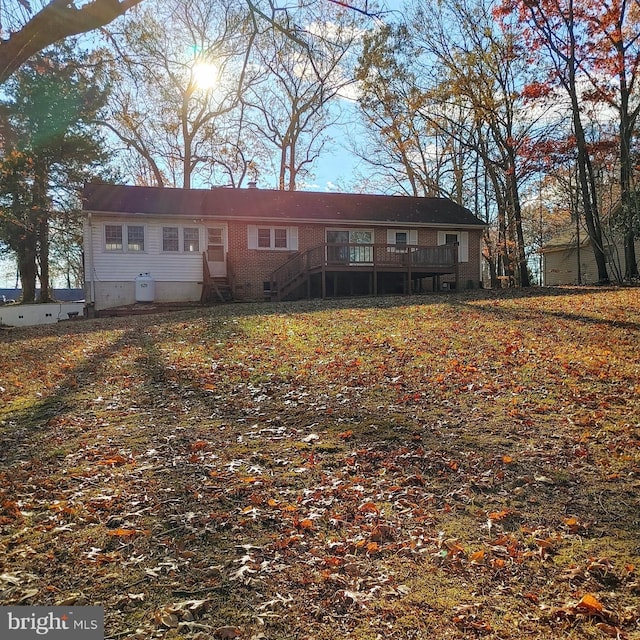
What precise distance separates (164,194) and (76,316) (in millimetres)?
6511

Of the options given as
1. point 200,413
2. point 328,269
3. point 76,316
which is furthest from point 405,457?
point 76,316

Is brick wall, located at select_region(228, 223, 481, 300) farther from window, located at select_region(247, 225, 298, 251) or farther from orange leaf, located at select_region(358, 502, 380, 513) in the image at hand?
orange leaf, located at select_region(358, 502, 380, 513)

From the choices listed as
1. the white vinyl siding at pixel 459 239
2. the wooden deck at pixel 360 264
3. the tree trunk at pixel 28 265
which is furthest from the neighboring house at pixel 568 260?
the tree trunk at pixel 28 265

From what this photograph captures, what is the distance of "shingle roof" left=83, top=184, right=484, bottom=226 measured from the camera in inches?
786

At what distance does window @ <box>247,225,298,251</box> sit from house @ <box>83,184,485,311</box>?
4cm

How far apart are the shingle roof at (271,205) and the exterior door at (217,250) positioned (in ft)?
2.37

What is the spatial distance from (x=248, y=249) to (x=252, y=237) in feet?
1.79

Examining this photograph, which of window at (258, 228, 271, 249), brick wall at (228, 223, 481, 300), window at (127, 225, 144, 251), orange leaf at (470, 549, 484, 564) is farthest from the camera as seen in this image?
window at (258, 228, 271, 249)

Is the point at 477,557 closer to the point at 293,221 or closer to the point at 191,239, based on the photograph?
the point at 293,221

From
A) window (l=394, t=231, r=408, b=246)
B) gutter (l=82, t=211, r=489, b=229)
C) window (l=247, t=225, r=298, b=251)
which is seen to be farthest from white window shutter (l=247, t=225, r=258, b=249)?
window (l=394, t=231, r=408, b=246)

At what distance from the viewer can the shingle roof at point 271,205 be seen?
20.0 metres

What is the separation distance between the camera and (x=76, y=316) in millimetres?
19906

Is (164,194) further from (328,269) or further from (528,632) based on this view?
(528,632)

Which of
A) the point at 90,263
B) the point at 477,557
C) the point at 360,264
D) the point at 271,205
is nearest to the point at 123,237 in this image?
the point at 90,263
